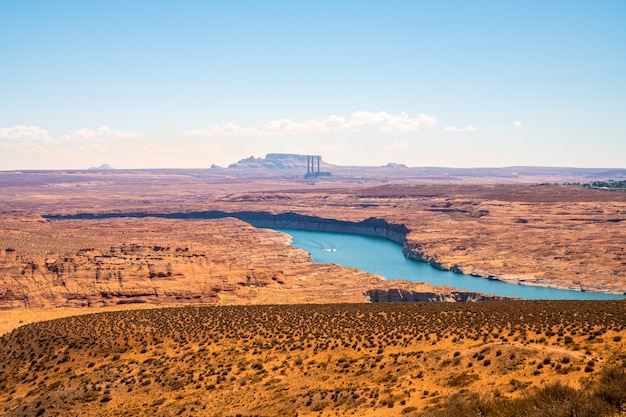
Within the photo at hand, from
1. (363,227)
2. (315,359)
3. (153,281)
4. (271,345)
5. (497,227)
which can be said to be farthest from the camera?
(363,227)

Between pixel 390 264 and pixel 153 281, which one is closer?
pixel 153 281

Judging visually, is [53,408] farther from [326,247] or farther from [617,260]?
[326,247]

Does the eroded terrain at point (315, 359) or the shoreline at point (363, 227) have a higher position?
the eroded terrain at point (315, 359)

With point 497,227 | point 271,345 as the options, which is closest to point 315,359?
point 271,345

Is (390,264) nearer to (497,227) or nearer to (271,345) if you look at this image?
(497,227)

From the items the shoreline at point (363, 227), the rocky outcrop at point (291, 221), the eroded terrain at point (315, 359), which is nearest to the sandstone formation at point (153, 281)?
the eroded terrain at point (315, 359)

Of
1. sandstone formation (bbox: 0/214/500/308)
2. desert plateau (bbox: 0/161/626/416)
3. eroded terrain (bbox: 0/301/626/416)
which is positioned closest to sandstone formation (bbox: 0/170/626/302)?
sandstone formation (bbox: 0/214/500/308)

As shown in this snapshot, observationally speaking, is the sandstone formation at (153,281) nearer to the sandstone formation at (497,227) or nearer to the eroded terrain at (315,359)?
the sandstone formation at (497,227)

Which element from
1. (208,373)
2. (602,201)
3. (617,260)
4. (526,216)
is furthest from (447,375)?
(602,201)
